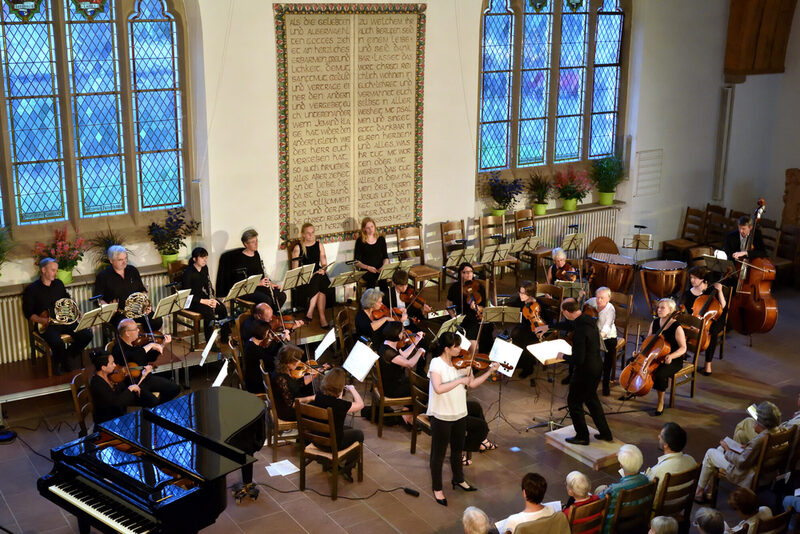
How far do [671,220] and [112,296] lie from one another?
931 cm

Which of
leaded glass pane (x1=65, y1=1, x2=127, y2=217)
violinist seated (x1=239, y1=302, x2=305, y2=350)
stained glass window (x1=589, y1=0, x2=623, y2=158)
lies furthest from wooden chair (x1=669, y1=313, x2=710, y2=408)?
leaded glass pane (x1=65, y1=1, x2=127, y2=217)

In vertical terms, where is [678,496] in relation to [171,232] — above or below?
below

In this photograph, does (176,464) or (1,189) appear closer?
(176,464)

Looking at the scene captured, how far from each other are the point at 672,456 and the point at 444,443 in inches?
71.0

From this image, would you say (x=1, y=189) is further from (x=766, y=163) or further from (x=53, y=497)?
(x=766, y=163)

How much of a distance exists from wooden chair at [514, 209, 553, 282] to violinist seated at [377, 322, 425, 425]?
14.8 feet

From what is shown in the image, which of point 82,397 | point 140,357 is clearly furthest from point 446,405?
point 82,397

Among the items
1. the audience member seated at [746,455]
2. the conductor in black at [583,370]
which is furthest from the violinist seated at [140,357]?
the audience member seated at [746,455]

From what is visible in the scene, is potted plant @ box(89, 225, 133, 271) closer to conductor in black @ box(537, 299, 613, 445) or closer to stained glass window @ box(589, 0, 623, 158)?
conductor in black @ box(537, 299, 613, 445)

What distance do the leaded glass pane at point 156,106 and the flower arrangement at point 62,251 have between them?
1.00 metres

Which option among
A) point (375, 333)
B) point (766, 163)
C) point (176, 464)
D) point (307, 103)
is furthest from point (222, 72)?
point (766, 163)

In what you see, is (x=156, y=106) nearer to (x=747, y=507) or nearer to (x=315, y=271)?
(x=315, y=271)

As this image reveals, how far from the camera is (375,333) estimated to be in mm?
9445

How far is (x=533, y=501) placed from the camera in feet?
20.6
